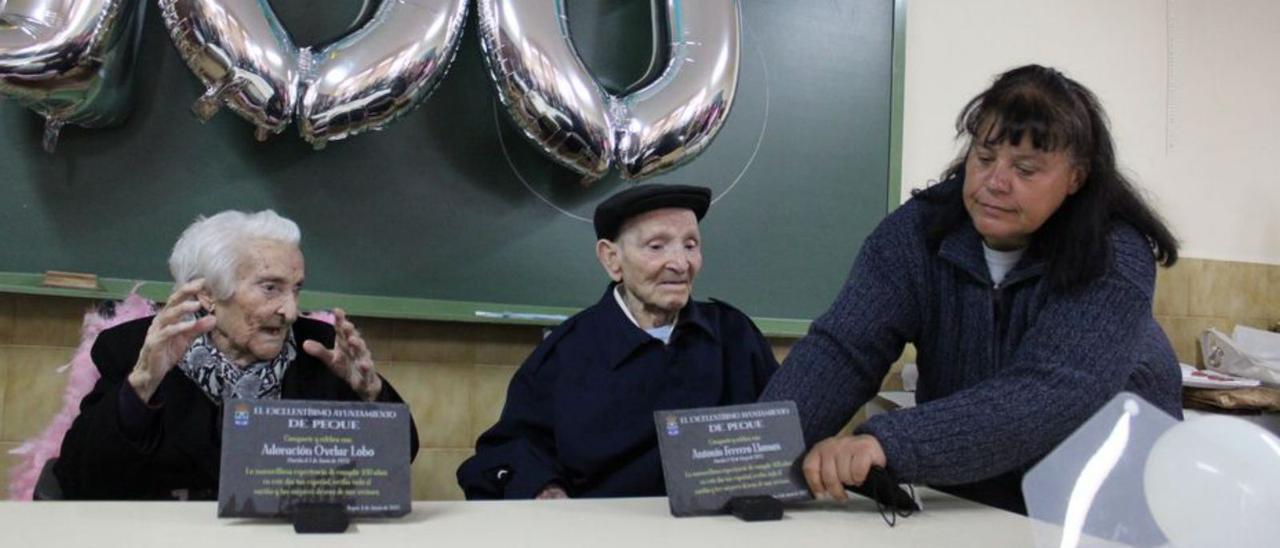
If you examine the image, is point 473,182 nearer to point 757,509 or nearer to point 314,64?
point 314,64

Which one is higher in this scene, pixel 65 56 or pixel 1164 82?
pixel 65 56

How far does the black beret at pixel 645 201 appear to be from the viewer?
74.7 inches

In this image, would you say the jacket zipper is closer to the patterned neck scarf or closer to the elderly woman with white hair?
the elderly woman with white hair

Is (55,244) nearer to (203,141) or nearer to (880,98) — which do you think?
(203,141)

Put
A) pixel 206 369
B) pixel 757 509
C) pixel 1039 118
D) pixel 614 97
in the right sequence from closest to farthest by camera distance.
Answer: pixel 757 509
pixel 1039 118
pixel 206 369
pixel 614 97

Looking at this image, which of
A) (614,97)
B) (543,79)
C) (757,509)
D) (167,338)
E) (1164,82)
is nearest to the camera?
Answer: (757,509)

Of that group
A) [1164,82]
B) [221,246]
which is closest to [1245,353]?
[1164,82]

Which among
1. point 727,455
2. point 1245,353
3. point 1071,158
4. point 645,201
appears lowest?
point 1245,353

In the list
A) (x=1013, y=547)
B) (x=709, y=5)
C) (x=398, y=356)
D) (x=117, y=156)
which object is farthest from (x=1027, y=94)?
(x=117, y=156)

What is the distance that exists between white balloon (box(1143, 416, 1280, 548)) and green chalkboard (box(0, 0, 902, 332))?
1.86 metres

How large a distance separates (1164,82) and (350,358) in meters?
2.91

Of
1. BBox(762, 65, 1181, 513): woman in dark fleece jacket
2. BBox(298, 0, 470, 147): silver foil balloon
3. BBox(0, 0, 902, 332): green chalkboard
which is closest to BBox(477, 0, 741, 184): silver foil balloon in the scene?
BBox(298, 0, 470, 147): silver foil balloon

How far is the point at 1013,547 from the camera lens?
42.5 inches

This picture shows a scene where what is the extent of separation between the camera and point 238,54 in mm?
1938
